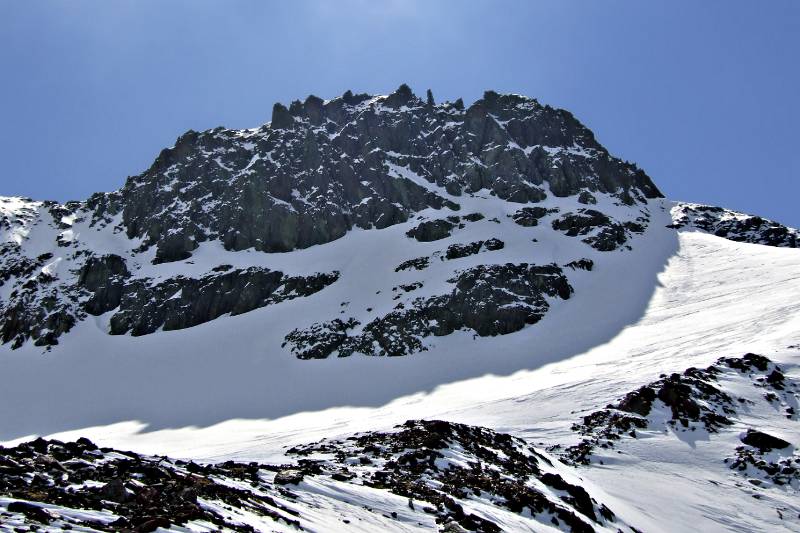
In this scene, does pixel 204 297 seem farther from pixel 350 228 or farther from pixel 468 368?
pixel 468 368

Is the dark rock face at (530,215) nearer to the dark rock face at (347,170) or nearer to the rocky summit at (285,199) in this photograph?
→ the rocky summit at (285,199)

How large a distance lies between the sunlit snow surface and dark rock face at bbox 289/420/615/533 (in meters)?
2.19

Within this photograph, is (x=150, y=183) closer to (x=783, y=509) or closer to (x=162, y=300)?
(x=162, y=300)

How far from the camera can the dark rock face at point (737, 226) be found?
111062 millimetres

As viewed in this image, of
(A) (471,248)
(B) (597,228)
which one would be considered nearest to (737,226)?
(B) (597,228)

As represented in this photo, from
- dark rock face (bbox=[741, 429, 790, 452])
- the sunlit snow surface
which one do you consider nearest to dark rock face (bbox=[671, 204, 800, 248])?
the sunlit snow surface

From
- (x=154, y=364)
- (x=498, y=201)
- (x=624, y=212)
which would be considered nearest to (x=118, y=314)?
(x=154, y=364)

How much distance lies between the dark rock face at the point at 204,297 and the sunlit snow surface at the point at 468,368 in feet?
10.3

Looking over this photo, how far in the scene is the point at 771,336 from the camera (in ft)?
159

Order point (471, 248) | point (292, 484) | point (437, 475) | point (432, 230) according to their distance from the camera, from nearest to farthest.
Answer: point (292, 484) < point (437, 475) < point (471, 248) < point (432, 230)

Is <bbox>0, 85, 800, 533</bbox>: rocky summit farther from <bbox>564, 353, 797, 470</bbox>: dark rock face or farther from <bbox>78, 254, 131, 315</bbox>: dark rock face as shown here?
<bbox>78, 254, 131, 315</bbox>: dark rock face

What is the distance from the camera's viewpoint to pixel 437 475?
25.0 meters

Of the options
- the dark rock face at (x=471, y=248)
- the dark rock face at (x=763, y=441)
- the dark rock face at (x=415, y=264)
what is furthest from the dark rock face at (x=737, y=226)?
the dark rock face at (x=763, y=441)

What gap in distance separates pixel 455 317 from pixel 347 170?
49.8m
